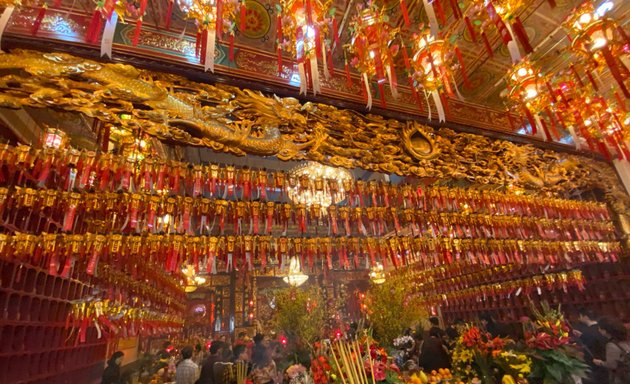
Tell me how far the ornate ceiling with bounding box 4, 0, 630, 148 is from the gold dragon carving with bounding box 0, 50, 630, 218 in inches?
6.4

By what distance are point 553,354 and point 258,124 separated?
136 inches

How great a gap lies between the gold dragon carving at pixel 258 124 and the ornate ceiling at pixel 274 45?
163 millimetres

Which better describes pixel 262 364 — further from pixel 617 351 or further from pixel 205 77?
pixel 617 351

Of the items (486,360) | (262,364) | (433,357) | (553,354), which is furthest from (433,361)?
(262,364)

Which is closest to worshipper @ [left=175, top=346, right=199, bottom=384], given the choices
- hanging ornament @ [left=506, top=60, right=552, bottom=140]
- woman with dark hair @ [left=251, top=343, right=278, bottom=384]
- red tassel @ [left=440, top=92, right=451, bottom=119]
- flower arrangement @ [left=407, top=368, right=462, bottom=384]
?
woman with dark hair @ [left=251, top=343, right=278, bottom=384]

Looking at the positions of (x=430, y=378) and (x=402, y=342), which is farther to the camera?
(x=402, y=342)

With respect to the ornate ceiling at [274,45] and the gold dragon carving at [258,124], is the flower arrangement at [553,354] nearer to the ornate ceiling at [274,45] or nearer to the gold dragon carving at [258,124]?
the gold dragon carving at [258,124]

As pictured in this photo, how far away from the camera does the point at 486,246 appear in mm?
4645

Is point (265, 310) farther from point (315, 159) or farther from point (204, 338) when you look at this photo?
point (315, 159)

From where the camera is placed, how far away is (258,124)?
320 cm

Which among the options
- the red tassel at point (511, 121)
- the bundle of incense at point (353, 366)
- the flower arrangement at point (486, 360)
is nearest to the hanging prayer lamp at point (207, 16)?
the bundle of incense at point (353, 366)

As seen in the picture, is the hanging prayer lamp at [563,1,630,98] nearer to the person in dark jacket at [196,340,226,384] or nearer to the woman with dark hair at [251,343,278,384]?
the woman with dark hair at [251,343,278,384]

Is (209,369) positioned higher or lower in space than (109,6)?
lower

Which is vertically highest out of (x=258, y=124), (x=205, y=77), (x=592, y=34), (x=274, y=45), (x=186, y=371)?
(x=274, y=45)
